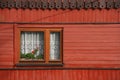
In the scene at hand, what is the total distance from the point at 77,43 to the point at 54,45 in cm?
88

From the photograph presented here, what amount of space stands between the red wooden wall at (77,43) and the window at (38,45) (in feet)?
0.76

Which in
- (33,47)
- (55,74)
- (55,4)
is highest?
(55,4)

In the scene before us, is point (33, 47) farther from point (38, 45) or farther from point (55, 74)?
point (55, 74)

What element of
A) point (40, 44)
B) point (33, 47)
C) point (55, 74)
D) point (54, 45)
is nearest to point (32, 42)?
point (33, 47)

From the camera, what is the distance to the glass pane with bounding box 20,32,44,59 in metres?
21.4

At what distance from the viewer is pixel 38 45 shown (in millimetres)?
21453

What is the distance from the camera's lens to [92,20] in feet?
69.9

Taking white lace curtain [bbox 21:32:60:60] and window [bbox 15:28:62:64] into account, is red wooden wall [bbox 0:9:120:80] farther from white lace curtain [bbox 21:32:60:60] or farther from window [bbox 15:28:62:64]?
white lace curtain [bbox 21:32:60:60]

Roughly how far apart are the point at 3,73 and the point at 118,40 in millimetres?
4504

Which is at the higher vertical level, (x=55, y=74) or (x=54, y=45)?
(x=54, y=45)

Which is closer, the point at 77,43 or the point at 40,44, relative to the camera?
the point at 77,43

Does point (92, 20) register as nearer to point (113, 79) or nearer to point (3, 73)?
point (113, 79)

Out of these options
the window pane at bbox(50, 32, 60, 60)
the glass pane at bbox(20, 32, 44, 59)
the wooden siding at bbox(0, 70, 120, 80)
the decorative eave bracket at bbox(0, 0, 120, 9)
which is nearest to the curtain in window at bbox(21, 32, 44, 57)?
the glass pane at bbox(20, 32, 44, 59)

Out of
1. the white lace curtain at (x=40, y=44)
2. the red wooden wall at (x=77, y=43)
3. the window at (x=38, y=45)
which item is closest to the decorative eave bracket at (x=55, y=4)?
the red wooden wall at (x=77, y=43)
